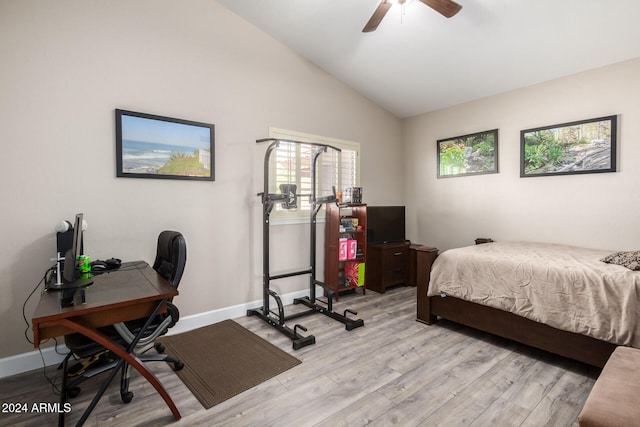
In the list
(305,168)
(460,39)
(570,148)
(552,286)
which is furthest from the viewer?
(305,168)

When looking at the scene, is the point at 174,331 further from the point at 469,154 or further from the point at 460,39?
the point at 469,154

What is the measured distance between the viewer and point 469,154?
442 cm

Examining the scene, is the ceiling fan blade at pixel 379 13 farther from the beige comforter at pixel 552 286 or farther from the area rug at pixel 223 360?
the area rug at pixel 223 360

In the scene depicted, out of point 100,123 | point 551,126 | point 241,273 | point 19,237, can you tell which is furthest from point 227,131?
point 551,126

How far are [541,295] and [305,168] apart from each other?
9.11ft

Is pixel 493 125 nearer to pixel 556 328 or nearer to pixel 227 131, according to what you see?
pixel 556 328

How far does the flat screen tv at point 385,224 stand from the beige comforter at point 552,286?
4.82 feet

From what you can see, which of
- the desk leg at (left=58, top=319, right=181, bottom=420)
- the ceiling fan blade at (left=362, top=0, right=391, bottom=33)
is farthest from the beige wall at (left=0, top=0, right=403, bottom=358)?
the ceiling fan blade at (left=362, top=0, right=391, bottom=33)

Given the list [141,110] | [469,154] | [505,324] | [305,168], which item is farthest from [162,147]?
[469,154]

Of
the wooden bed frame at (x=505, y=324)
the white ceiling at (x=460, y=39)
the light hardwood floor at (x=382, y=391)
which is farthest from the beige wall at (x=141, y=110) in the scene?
the wooden bed frame at (x=505, y=324)

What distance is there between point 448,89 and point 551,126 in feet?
→ 4.37

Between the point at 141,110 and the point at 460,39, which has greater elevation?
the point at 460,39

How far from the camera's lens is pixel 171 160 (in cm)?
292

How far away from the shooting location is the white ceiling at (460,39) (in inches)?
108
